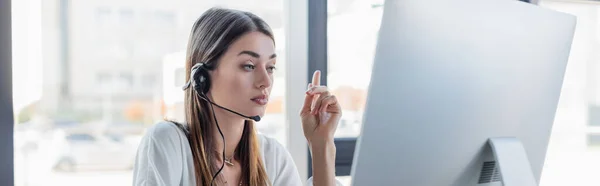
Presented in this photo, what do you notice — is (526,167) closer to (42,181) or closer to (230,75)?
(230,75)

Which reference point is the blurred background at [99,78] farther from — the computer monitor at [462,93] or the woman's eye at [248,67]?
the computer monitor at [462,93]

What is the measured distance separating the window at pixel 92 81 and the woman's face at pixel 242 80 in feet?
1.49

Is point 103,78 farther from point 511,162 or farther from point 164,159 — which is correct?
point 511,162

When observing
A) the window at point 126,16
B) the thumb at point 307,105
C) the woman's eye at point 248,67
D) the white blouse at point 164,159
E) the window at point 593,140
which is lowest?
the window at point 593,140

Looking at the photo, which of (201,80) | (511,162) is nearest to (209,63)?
(201,80)

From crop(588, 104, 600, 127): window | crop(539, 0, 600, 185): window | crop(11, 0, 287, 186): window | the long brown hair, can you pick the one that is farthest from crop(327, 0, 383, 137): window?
crop(588, 104, 600, 127): window

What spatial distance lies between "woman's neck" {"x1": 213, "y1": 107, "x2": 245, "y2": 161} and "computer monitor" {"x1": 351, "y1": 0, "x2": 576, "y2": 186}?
54 centimetres

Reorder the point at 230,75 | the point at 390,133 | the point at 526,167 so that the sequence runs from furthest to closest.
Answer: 1. the point at 230,75
2. the point at 526,167
3. the point at 390,133

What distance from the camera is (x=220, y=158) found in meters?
1.23

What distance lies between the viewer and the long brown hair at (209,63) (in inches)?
44.8

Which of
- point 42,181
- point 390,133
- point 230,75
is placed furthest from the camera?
point 42,181

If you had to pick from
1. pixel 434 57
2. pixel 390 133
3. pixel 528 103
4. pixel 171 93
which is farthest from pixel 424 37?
pixel 171 93

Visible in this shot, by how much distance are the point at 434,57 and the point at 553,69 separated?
0.94 feet

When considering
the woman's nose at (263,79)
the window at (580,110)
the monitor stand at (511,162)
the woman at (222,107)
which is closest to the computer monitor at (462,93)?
the monitor stand at (511,162)
